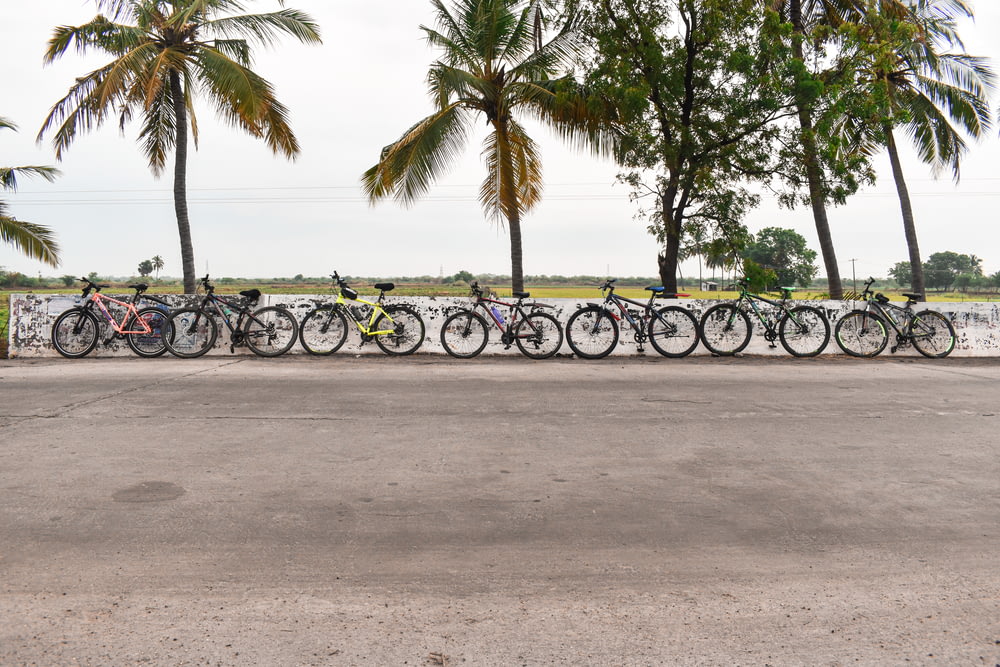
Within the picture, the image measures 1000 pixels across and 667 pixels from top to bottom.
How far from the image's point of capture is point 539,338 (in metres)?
12.2

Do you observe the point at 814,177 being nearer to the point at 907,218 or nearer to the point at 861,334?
the point at 861,334

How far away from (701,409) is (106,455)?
18.5 ft

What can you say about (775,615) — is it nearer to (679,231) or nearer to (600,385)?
(600,385)

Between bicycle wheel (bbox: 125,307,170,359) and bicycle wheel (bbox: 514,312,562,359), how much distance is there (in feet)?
20.4

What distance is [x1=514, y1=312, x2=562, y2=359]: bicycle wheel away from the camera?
1221cm

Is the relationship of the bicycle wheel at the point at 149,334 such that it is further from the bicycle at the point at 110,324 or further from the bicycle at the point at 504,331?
the bicycle at the point at 504,331

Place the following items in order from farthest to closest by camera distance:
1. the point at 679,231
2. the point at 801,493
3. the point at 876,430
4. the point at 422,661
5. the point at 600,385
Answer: the point at 679,231 → the point at 600,385 → the point at 876,430 → the point at 801,493 → the point at 422,661

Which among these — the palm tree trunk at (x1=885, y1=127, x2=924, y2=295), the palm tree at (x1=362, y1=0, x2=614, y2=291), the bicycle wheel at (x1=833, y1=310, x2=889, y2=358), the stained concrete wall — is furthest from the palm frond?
the palm tree trunk at (x1=885, y1=127, x2=924, y2=295)

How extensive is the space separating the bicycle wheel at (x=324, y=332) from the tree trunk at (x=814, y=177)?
10596 mm

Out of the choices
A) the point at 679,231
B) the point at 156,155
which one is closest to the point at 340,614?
the point at 679,231

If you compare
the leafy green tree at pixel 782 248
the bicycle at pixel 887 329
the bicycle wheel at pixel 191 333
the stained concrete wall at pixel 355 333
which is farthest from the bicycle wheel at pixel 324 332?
the leafy green tree at pixel 782 248

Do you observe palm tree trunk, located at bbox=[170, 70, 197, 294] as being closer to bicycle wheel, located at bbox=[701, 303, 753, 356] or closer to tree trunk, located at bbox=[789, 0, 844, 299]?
bicycle wheel, located at bbox=[701, 303, 753, 356]

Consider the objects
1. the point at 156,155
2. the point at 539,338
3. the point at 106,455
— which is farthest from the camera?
the point at 156,155

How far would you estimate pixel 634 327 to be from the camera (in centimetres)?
1266
